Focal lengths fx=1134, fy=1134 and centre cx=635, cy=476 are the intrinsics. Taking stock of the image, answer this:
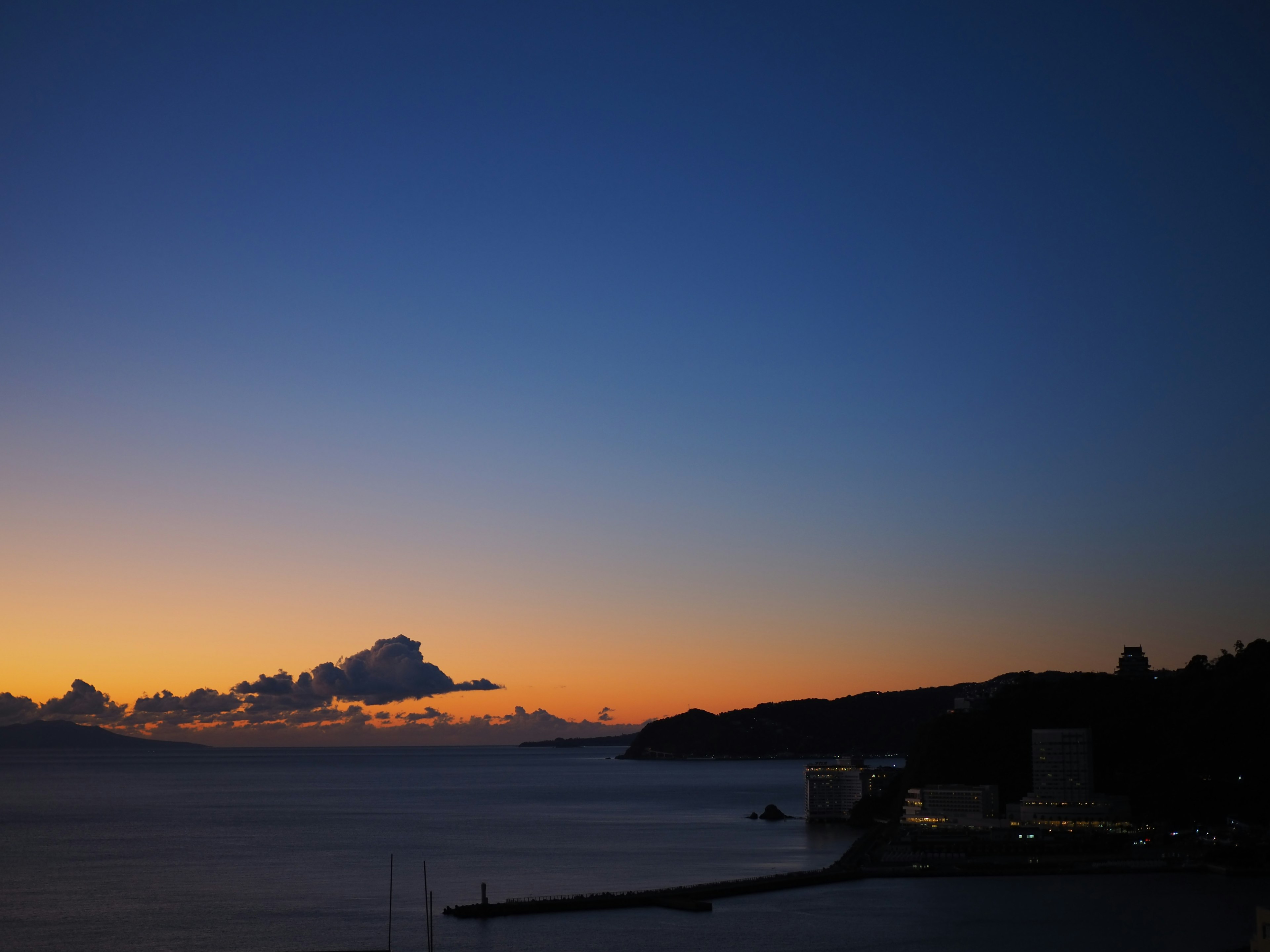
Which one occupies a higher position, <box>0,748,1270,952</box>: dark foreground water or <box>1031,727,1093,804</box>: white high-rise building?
<box>1031,727,1093,804</box>: white high-rise building

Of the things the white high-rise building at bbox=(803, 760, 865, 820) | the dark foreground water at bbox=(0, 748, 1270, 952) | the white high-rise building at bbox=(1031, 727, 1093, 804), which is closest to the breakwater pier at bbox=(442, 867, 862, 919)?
the dark foreground water at bbox=(0, 748, 1270, 952)

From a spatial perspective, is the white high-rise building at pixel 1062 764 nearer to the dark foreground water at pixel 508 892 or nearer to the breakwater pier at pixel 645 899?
the dark foreground water at pixel 508 892

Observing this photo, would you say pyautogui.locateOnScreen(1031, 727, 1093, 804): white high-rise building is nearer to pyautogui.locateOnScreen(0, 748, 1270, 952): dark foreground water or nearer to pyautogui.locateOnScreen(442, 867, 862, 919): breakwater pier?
pyautogui.locateOnScreen(0, 748, 1270, 952): dark foreground water

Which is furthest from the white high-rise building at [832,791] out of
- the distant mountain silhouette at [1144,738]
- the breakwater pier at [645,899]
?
the breakwater pier at [645,899]

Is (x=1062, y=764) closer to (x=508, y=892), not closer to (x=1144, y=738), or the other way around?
(x=1144, y=738)

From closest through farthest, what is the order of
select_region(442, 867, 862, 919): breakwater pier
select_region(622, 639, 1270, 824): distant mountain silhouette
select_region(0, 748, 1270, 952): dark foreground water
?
select_region(0, 748, 1270, 952): dark foreground water
select_region(442, 867, 862, 919): breakwater pier
select_region(622, 639, 1270, 824): distant mountain silhouette

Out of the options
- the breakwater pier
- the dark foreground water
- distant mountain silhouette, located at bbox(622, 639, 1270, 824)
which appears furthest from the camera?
distant mountain silhouette, located at bbox(622, 639, 1270, 824)

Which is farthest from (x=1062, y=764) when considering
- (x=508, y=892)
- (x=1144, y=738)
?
(x=508, y=892)

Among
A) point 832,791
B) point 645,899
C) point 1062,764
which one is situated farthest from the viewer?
point 832,791

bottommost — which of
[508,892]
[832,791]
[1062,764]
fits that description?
[832,791]
